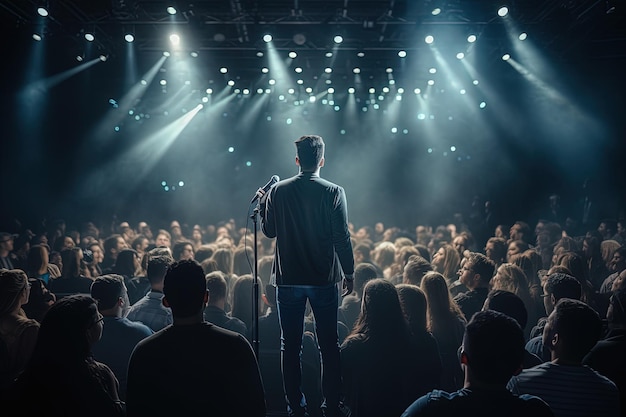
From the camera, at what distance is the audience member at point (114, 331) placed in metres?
3.43

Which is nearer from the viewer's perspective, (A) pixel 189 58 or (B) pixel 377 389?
(B) pixel 377 389

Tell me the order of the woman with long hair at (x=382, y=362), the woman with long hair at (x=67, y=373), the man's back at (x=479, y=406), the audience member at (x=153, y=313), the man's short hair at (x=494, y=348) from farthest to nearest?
the audience member at (x=153, y=313) < the woman with long hair at (x=382, y=362) < the woman with long hair at (x=67, y=373) < the man's short hair at (x=494, y=348) < the man's back at (x=479, y=406)

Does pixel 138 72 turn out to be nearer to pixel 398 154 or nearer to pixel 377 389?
pixel 398 154

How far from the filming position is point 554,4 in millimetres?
9109

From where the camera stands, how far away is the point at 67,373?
2320 mm

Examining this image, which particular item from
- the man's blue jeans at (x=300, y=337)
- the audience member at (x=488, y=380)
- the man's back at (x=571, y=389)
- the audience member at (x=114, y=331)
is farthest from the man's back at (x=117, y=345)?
the man's back at (x=571, y=389)

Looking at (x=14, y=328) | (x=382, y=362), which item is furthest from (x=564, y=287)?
(x=14, y=328)

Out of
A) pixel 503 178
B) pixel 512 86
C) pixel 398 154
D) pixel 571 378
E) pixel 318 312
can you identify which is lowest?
pixel 571 378

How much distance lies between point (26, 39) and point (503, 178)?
14.8m

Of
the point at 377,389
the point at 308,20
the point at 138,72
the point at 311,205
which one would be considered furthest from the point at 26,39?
the point at 377,389

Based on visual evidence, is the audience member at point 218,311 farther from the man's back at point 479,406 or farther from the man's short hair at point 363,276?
the man's back at point 479,406

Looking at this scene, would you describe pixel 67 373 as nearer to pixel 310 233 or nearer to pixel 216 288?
pixel 310 233

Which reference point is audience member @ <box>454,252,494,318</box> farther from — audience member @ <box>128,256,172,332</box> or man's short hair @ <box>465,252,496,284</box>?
audience member @ <box>128,256,172,332</box>

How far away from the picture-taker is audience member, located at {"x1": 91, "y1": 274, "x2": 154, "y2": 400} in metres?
3.43
